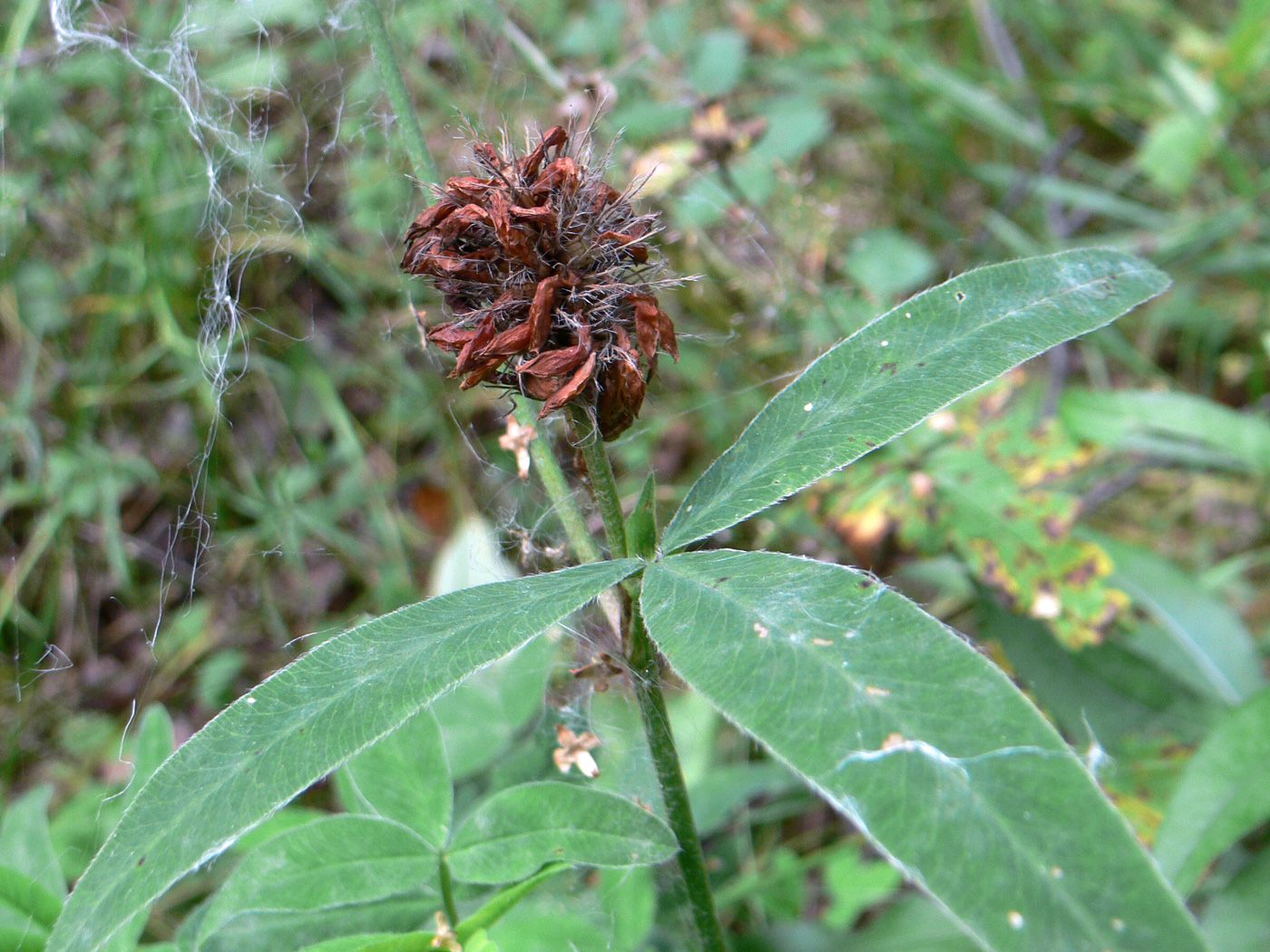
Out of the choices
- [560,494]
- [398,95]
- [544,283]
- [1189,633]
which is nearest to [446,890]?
[560,494]

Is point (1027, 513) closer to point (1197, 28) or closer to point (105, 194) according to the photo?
point (1197, 28)

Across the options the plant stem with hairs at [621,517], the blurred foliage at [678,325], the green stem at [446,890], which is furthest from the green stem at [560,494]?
the blurred foliage at [678,325]

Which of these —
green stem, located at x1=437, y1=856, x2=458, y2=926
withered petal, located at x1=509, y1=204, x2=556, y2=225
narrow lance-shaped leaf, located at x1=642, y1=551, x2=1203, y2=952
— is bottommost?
green stem, located at x1=437, y1=856, x2=458, y2=926

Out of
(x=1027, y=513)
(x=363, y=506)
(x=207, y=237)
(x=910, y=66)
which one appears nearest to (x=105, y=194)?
(x=207, y=237)

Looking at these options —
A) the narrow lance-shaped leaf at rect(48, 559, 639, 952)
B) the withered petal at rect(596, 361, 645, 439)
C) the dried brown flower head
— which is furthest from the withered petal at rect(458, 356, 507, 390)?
the narrow lance-shaped leaf at rect(48, 559, 639, 952)

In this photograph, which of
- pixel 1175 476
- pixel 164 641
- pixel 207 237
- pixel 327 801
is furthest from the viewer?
pixel 207 237

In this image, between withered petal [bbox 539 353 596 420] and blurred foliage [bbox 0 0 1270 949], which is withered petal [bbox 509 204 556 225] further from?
blurred foliage [bbox 0 0 1270 949]

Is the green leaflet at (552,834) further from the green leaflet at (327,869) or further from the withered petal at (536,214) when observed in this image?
the withered petal at (536,214)
